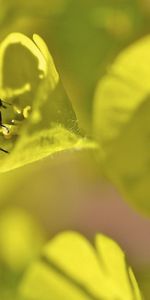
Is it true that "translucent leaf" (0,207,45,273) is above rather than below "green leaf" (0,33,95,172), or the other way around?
below

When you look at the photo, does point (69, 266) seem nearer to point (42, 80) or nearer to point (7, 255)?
point (7, 255)

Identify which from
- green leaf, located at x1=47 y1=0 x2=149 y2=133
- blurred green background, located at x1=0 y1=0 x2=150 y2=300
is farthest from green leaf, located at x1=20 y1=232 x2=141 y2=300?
green leaf, located at x1=47 y1=0 x2=149 y2=133

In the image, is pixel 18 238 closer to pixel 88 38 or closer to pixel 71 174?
pixel 71 174

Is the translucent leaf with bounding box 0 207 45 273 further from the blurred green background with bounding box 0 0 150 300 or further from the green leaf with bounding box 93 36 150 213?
the green leaf with bounding box 93 36 150 213

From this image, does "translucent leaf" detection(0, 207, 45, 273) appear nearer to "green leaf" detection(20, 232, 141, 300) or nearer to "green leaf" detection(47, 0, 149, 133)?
"green leaf" detection(20, 232, 141, 300)

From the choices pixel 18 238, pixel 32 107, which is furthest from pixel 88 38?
pixel 18 238

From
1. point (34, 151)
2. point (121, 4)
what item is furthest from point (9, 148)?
point (121, 4)
